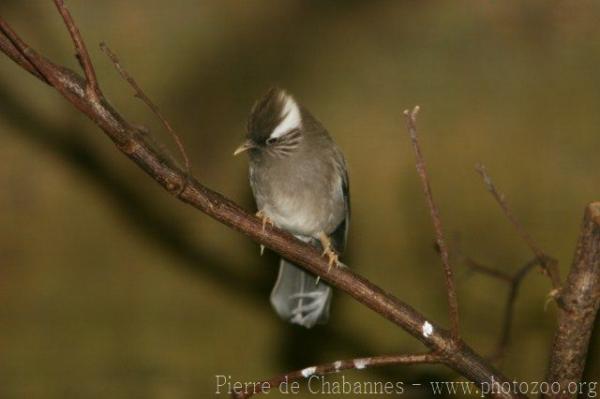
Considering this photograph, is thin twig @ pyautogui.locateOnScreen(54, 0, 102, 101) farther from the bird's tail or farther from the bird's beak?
the bird's tail

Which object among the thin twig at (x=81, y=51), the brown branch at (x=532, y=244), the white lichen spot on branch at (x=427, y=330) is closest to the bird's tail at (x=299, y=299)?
the white lichen spot on branch at (x=427, y=330)

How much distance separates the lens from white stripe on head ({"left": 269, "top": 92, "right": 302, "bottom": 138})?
2344mm

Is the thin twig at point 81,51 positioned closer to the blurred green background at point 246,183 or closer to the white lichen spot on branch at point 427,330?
the white lichen spot on branch at point 427,330

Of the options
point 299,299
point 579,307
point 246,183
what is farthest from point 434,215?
point 246,183

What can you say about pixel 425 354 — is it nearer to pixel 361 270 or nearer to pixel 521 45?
pixel 361 270

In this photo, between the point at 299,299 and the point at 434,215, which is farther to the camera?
the point at 299,299

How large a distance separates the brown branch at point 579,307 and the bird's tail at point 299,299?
2.63 feet

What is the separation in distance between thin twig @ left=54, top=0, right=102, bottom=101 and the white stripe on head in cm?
77

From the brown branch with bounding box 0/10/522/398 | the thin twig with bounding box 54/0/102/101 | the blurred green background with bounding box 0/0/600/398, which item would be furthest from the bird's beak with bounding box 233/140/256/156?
the thin twig with bounding box 54/0/102/101

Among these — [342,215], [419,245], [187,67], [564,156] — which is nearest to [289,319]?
[342,215]

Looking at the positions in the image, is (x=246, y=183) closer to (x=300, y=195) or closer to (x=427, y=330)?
(x=300, y=195)

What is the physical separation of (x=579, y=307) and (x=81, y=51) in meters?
1.02

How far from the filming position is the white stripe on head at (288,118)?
7.69ft

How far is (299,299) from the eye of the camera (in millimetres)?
2467
